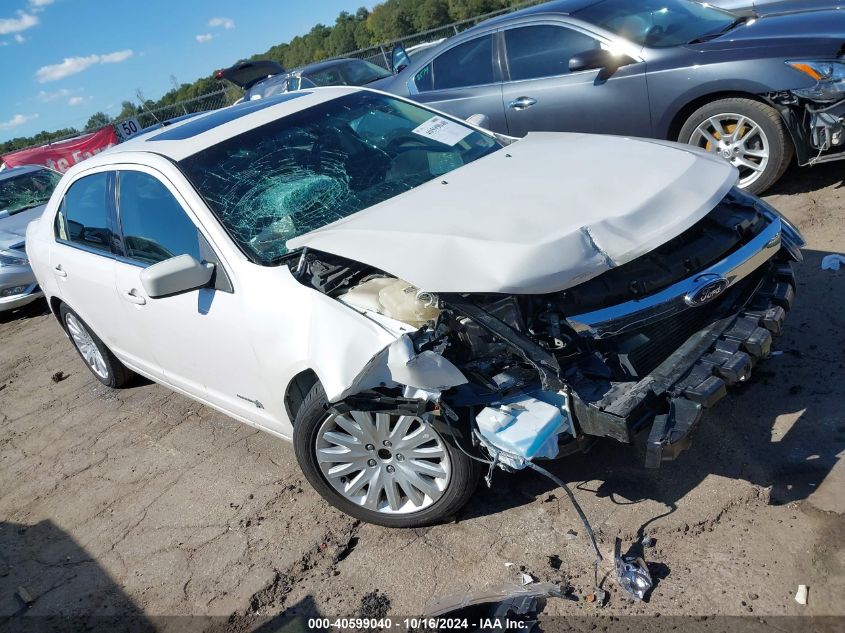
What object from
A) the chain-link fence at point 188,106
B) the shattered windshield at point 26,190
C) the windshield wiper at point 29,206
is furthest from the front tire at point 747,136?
the chain-link fence at point 188,106

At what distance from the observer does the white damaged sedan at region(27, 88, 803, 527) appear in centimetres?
256

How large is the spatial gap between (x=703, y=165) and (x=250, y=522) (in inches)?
106

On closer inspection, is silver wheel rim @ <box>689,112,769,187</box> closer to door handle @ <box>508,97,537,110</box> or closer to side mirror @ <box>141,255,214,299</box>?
door handle @ <box>508,97,537,110</box>

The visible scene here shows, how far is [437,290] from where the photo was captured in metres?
2.55

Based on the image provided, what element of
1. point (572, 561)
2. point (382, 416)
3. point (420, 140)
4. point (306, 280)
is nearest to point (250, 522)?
point (382, 416)

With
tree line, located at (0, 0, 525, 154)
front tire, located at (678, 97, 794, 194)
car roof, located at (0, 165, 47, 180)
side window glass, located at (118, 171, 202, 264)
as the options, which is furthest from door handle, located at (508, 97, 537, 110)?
tree line, located at (0, 0, 525, 154)

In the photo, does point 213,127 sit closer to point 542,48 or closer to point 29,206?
point 542,48

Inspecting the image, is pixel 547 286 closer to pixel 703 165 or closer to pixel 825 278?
pixel 703 165

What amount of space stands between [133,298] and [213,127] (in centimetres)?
104

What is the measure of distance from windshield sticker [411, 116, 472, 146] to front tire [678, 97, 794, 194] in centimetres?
223

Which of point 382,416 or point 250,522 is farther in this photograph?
point 250,522

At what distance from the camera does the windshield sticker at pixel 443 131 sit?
400 cm

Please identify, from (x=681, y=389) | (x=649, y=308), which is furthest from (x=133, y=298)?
(x=681, y=389)

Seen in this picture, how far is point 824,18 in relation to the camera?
16.9ft
